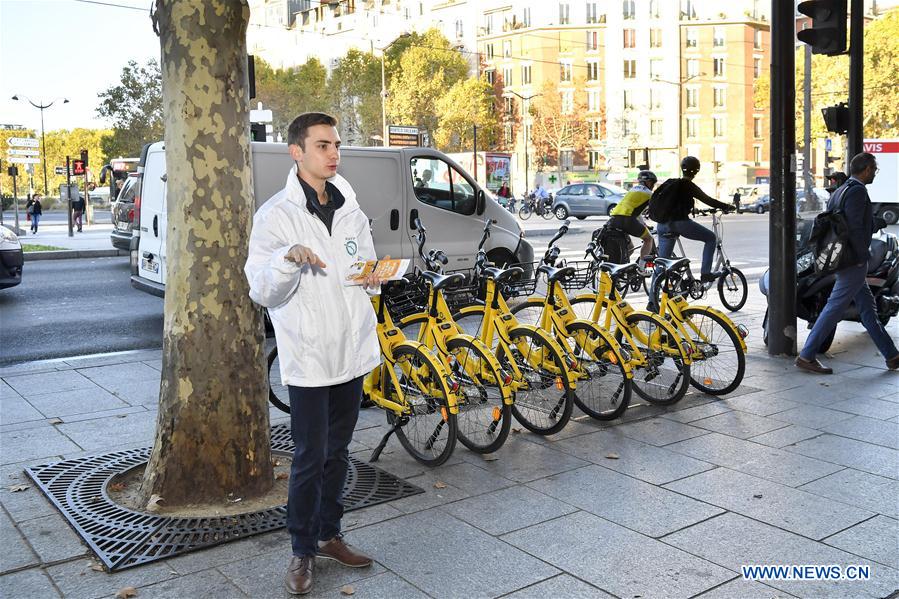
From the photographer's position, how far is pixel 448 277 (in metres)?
5.60

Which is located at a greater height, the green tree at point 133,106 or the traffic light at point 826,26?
the green tree at point 133,106

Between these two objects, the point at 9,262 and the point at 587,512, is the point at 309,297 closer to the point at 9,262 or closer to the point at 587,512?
the point at 587,512

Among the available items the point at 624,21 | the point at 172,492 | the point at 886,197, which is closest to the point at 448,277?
the point at 172,492

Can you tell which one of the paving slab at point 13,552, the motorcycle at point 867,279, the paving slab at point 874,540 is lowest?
the paving slab at point 874,540

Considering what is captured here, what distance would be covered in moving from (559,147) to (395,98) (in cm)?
1553

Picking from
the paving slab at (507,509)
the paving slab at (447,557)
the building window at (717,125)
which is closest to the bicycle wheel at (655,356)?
the paving slab at (507,509)

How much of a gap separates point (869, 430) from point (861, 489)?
124cm

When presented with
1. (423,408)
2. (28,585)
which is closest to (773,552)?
(423,408)

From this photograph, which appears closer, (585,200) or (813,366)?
(813,366)

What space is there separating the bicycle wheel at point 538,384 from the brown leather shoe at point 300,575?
90.6 inches

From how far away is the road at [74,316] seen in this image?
9500 mm

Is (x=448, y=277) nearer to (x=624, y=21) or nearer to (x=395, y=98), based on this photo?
(x=395, y=98)

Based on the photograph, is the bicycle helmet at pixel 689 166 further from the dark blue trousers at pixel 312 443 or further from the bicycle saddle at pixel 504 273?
the dark blue trousers at pixel 312 443

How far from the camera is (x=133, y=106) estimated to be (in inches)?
1730
